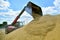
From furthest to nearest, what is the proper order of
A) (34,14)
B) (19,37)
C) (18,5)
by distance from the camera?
1. (18,5)
2. (34,14)
3. (19,37)

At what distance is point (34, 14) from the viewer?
859 millimetres

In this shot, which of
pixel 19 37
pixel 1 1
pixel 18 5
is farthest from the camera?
pixel 1 1

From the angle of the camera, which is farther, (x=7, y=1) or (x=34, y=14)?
(x=7, y=1)

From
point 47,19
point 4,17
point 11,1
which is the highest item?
point 11,1

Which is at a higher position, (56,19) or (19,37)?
(56,19)

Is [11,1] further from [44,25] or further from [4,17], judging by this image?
[44,25]

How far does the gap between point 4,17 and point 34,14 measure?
1841mm

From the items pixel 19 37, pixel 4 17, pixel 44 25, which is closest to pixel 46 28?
pixel 44 25

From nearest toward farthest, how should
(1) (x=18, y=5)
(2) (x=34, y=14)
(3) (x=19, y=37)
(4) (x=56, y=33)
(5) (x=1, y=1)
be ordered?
(4) (x=56, y=33), (3) (x=19, y=37), (2) (x=34, y=14), (1) (x=18, y=5), (5) (x=1, y=1)

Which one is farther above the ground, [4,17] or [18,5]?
[18,5]

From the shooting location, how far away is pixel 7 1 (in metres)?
2.62

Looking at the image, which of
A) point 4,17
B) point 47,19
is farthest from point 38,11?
point 4,17

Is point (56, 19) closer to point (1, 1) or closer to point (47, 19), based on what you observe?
point (47, 19)

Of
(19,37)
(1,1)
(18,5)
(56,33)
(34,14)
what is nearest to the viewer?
(56,33)
